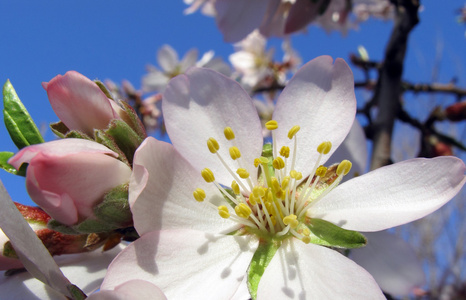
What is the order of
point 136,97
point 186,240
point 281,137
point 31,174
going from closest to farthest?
point 31,174 < point 186,240 < point 281,137 < point 136,97

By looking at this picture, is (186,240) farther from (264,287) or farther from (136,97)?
(136,97)

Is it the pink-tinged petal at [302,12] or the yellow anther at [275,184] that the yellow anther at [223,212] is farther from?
the pink-tinged petal at [302,12]

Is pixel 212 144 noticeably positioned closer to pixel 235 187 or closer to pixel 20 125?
pixel 235 187

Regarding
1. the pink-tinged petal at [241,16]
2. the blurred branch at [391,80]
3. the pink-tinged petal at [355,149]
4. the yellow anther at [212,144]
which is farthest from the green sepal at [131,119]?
the blurred branch at [391,80]

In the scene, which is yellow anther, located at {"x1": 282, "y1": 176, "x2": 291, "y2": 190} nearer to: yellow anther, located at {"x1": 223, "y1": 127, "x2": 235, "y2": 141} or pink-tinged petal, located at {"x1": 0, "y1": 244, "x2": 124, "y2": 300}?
yellow anther, located at {"x1": 223, "y1": 127, "x2": 235, "y2": 141}

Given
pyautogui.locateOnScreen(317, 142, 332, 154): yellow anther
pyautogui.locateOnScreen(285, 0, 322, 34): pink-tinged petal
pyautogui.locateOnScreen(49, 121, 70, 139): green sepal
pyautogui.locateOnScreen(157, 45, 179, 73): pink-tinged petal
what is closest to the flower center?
pyautogui.locateOnScreen(317, 142, 332, 154): yellow anther

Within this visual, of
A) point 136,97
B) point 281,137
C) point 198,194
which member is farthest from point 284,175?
point 136,97
